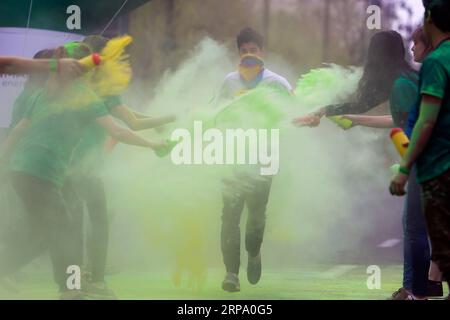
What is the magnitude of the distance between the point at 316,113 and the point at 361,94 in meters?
0.30

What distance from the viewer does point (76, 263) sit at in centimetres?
505

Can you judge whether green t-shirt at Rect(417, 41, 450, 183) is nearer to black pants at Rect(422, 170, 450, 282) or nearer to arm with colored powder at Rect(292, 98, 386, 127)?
black pants at Rect(422, 170, 450, 282)

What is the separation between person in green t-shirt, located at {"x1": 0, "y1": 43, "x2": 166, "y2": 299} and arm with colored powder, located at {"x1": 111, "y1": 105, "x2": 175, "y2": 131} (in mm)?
209

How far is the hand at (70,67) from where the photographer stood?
4.58 meters

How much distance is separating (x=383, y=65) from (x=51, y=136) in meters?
2.02

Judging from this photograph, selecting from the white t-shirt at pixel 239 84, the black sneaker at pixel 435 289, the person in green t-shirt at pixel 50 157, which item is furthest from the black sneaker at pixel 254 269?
the black sneaker at pixel 435 289

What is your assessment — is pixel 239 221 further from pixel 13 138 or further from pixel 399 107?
pixel 13 138

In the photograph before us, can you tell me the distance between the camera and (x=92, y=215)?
5098mm

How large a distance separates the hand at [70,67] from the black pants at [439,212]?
6.43ft

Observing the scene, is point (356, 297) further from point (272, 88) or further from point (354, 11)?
point (354, 11)

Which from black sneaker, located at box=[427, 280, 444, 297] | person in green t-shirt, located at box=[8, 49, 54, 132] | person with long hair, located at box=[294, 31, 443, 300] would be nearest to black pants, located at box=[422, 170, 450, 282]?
person with long hair, located at box=[294, 31, 443, 300]

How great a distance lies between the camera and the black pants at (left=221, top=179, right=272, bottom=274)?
515cm
